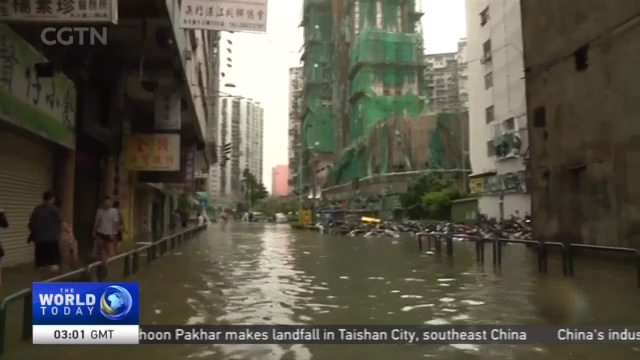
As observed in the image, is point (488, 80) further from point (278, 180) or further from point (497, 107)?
point (278, 180)

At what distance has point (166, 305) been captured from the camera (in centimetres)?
851

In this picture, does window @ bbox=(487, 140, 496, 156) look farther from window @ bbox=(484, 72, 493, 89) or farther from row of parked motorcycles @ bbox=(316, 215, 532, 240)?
row of parked motorcycles @ bbox=(316, 215, 532, 240)

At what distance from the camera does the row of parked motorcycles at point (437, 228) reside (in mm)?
23539

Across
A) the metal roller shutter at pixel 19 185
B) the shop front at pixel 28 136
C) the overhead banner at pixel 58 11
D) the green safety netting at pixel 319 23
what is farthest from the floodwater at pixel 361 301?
the green safety netting at pixel 319 23

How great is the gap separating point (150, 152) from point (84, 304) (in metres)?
16.0

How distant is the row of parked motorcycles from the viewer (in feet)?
77.2

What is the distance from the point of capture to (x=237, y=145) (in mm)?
79062

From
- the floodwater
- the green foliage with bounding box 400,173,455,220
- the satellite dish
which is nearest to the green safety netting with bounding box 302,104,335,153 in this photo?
the green foliage with bounding box 400,173,455,220

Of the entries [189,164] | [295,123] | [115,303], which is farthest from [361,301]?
[295,123]

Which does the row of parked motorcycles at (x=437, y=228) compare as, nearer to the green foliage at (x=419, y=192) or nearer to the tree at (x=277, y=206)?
the green foliage at (x=419, y=192)

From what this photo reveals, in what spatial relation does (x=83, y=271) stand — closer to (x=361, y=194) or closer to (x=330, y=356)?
(x=330, y=356)

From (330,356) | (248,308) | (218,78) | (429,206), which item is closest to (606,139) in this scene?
(248,308)

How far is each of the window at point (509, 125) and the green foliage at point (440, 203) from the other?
29.7ft

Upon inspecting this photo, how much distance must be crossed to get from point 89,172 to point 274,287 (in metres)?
12.0
